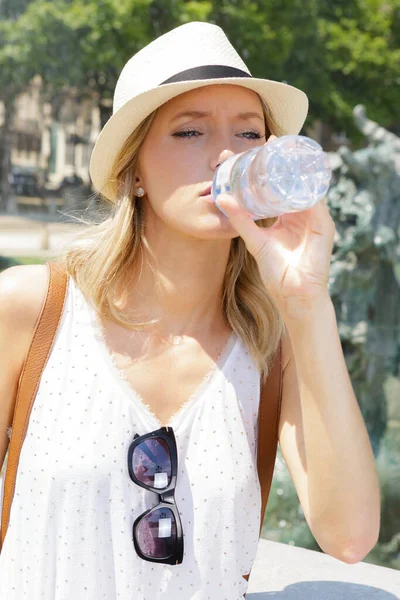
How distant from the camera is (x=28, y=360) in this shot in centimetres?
186

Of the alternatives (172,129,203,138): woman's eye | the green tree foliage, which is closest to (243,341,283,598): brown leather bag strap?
(172,129,203,138): woman's eye

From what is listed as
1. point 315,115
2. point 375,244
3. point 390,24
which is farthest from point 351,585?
point 390,24

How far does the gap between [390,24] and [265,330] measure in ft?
88.0

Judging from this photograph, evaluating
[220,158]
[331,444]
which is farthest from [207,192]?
[331,444]

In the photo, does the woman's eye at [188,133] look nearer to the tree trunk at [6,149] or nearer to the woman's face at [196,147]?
the woman's face at [196,147]

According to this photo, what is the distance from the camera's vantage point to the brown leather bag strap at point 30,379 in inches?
72.6

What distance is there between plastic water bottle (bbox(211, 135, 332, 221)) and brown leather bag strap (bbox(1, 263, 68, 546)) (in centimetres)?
44

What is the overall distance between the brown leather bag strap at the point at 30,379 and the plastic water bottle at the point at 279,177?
444 millimetres

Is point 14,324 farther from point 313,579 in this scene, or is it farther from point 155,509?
point 313,579

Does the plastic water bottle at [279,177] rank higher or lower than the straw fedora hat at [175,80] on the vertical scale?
lower

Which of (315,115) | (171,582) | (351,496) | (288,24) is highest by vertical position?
(288,24)

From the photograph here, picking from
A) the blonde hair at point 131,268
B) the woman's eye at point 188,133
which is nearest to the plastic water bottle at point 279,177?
the woman's eye at point 188,133

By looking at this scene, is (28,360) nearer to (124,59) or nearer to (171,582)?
(171,582)

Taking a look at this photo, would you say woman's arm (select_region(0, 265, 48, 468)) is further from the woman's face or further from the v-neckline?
the woman's face
